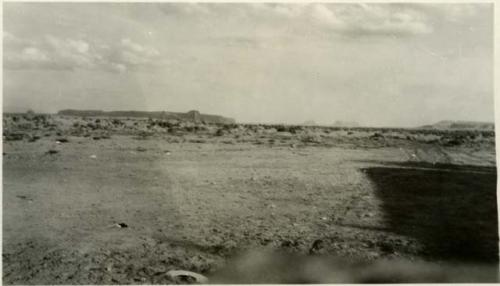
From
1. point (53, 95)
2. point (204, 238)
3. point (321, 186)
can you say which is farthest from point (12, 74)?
point (321, 186)

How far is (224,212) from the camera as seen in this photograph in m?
3.63

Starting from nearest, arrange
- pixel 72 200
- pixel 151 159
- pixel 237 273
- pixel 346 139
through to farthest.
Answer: pixel 237 273 → pixel 72 200 → pixel 151 159 → pixel 346 139

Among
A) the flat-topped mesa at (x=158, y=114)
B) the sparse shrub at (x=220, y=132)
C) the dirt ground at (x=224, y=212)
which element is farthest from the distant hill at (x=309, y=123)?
the sparse shrub at (x=220, y=132)

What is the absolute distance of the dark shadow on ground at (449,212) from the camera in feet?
11.7

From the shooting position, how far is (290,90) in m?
3.91

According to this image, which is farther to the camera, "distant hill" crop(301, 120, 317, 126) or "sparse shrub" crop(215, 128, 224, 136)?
"sparse shrub" crop(215, 128, 224, 136)

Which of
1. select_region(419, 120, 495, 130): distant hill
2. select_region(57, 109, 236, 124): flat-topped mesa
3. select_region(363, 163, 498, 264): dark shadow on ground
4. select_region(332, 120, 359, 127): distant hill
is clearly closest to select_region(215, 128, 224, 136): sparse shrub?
select_region(57, 109, 236, 124): flat-topped mesa

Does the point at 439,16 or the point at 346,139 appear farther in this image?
the point at 346,139

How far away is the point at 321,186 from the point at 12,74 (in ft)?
9.04

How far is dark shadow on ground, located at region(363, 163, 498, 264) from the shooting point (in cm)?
357

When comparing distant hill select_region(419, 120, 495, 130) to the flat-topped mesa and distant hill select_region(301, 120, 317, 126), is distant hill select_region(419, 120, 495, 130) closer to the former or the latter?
distant hill select_region(301, 120, 317, 126)

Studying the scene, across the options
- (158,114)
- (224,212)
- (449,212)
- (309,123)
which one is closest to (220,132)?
(158,114)

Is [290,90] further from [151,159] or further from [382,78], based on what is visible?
[151,159]

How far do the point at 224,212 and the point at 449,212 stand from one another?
6.08 ft
